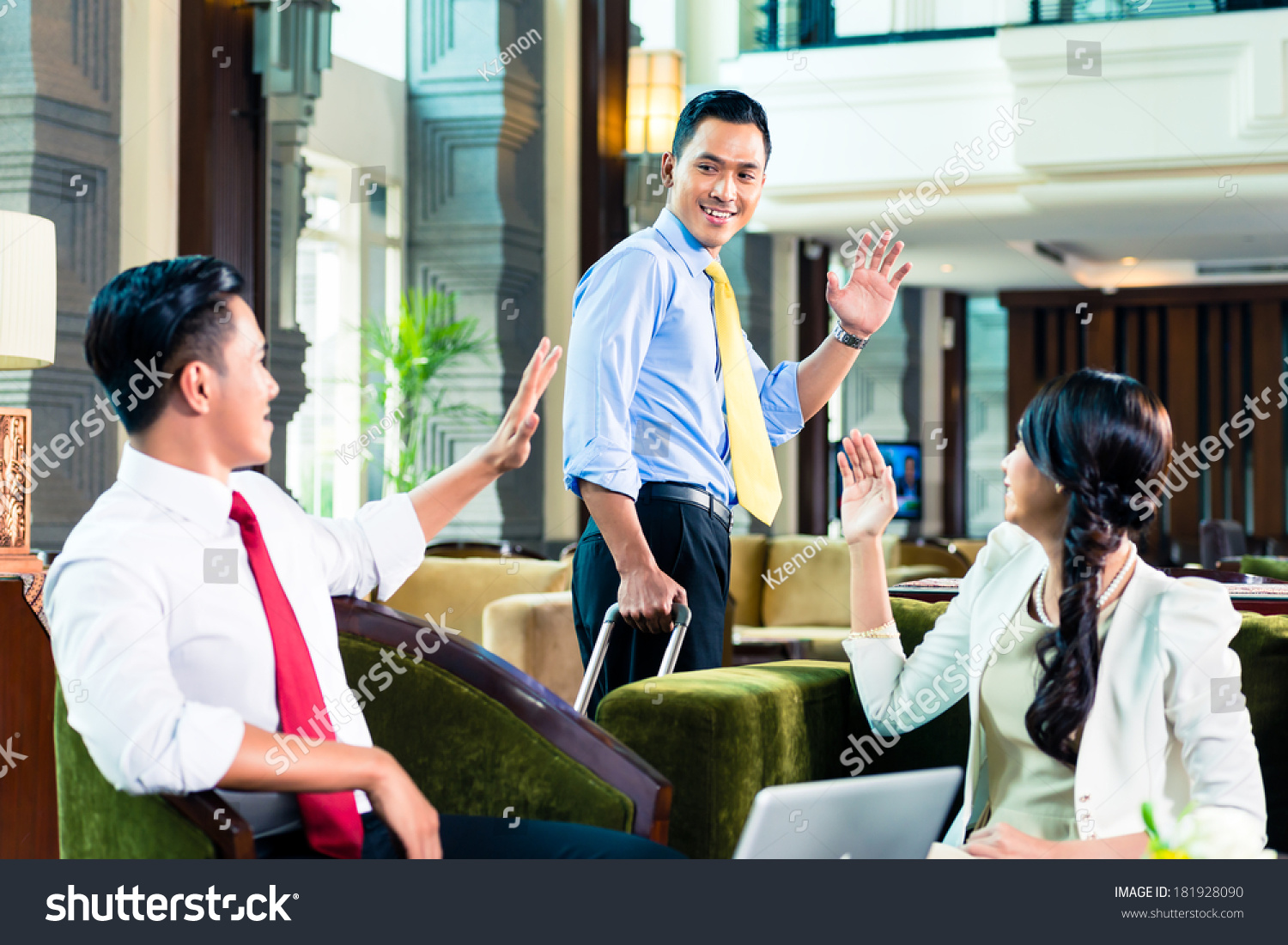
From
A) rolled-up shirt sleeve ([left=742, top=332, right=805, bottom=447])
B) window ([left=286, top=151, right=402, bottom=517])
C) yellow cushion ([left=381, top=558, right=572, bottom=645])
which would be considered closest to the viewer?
rolled-up shirt sleeve ([left=742, top=332, right=805, bottom=447])

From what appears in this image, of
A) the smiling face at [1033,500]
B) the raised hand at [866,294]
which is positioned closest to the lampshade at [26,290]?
the raised hand at [866,294]

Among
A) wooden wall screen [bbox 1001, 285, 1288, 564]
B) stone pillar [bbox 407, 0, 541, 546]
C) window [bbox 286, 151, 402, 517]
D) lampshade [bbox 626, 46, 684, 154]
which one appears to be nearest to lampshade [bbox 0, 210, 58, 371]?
stone pillar [bbox 407, 0, 541, 546]

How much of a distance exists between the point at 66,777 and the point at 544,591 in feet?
10.1

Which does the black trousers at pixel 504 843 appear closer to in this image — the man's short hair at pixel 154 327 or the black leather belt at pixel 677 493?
the man's short hair at pixel 154 327

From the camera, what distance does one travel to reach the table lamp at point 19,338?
271 cm

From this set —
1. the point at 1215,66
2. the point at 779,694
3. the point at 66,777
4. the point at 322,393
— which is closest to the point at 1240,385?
the point at 1215,66

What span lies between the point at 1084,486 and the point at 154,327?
96 cm

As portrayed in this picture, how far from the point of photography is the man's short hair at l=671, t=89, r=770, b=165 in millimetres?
2064

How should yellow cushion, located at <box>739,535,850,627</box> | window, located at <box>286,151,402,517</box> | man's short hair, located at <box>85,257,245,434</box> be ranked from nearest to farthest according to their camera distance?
man's short hair, located at <box>85,257,245,434</box>, yellow cushion, located at <box>739,535,850,627</box>, window, located at <box>286,151,402,517</box>

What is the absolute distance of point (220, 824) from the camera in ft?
4.02

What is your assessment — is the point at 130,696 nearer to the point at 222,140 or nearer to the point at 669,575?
the point at 669,575

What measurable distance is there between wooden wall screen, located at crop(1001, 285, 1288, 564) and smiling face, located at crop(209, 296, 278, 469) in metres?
10.9

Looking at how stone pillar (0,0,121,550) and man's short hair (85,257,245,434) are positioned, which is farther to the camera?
stone pillar (0,0,121,550)

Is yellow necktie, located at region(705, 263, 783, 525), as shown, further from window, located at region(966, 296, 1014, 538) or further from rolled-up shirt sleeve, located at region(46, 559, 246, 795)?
window, located at region(966, 296, 1014, 538)
